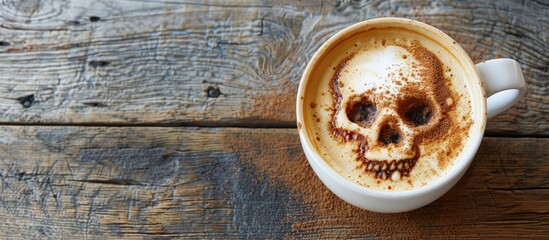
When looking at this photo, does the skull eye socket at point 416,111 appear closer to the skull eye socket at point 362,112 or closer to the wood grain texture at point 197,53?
the skull eye socket at point 362,112

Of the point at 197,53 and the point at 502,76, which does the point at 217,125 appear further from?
the point at 502,76

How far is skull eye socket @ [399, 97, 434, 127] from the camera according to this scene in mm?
837

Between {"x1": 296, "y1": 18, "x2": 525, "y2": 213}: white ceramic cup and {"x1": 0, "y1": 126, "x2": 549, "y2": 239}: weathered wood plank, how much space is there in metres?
0.10

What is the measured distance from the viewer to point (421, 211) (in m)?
0.91

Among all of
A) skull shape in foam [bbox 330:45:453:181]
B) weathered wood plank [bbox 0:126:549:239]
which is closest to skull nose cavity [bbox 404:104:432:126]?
skull shape in foam [bbox 330:45:453:181]

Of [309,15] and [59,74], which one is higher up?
[309,15]

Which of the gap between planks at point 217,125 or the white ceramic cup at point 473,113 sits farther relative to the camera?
the gap between planks at point 217,125

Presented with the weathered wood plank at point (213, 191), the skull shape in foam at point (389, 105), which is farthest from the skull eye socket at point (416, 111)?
the weathered wood plank at point (213, 191)

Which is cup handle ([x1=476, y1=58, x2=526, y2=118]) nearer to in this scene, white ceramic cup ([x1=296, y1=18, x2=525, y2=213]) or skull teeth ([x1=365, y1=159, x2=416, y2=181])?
white ceramic cup ([x1=296, y1=18, x2=525, y2=213])

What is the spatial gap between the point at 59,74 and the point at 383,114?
576mm

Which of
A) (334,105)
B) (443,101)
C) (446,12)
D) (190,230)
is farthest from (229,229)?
(446,12)

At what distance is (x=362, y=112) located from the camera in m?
0.85

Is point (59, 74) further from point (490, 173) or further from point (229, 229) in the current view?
point (490, 173)

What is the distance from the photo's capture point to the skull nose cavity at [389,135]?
820 millimetres
